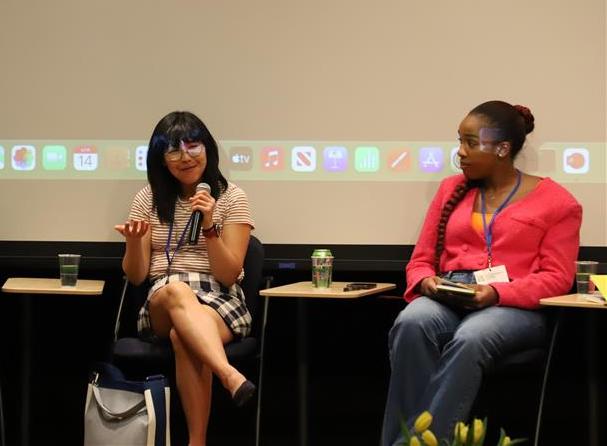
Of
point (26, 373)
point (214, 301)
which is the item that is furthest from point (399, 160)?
point (26, 373)

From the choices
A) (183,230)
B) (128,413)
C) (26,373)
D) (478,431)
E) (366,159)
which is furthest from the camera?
(366,159)

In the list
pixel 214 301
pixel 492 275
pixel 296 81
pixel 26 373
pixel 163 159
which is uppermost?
pixel 296 81

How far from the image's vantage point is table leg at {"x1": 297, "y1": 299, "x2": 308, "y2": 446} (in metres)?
3.32

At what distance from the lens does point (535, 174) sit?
3682 millimetres

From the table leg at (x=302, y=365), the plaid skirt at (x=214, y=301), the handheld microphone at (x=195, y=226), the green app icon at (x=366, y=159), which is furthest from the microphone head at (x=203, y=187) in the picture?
the green app icon at (x=366, y=159)

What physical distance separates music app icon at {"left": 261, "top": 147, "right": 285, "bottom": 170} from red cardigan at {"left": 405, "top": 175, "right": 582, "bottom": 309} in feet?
2.61

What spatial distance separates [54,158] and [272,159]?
36.1 inches

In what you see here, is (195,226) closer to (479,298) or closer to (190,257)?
(190,257)

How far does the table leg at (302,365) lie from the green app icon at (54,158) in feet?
4.09

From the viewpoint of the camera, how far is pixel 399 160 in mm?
3744

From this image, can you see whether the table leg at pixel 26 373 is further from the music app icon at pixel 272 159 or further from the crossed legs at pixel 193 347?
the music app icon at pixel 272 159

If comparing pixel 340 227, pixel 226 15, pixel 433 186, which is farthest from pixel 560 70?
pixel 226 15

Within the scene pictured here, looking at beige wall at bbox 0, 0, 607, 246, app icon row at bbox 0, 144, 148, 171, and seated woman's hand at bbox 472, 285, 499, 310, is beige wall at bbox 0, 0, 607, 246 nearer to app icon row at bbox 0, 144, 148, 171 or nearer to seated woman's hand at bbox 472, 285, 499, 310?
app icon row at bbox 0, 144, 148, 171

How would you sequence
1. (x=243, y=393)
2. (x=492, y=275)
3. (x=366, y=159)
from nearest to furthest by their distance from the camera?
1. (x=243, y=393)
2. (x=492, y=275)
3. (x=366, y=159)
